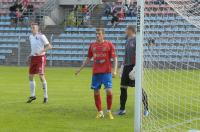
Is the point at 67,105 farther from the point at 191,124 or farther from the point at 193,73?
the point at 191,124

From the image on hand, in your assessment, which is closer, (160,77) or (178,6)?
(178,6)

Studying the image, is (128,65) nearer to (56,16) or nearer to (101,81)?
(101,81)

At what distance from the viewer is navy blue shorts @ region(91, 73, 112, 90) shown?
41.7 feet

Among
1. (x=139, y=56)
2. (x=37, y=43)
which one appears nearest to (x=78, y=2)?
(x=37, y=43)

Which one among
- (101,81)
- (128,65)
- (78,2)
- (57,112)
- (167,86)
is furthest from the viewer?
(78,2)

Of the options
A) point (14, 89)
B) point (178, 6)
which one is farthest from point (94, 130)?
point (14, 89)

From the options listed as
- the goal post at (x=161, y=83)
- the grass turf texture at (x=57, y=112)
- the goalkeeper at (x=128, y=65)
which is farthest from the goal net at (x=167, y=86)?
the grass turf texture at (x=57, y=112)

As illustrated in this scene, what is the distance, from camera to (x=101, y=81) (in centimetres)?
1275

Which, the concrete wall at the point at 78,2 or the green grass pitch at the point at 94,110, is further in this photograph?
the concrete wall at the point at 78,2

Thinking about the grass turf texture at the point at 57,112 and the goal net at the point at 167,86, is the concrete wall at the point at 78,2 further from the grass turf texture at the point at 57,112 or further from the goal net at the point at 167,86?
the goal net at the point at 167,86

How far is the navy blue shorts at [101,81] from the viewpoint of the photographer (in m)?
12.7

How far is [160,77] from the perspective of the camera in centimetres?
1405

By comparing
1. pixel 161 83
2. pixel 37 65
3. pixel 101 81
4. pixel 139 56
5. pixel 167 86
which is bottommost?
pixel 167 86

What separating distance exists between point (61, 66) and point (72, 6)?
797cm
